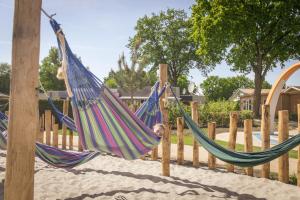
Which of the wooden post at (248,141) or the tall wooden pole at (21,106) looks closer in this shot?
the tall wooden pole at (21,106)

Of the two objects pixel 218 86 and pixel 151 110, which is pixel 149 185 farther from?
pixel 218 86

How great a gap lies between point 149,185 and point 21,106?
9.65 ft

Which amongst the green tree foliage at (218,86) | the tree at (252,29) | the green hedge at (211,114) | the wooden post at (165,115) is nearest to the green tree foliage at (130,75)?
the tree at (252,29)

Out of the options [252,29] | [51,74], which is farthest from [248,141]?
[51,74]

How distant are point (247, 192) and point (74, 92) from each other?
114 inches

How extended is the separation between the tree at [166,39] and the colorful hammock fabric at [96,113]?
119 ft

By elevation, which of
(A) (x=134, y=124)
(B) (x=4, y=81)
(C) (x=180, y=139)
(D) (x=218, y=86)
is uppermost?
(D) (x=218, y=86)

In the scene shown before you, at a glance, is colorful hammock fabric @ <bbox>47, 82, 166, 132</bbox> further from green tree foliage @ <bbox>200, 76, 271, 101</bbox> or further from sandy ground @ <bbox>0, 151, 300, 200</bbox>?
green tree foliage @ <bbox>200, 76, 271, 101</bbox>

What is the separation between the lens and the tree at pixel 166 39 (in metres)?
40.3

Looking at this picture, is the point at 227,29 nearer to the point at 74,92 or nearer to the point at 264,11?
the point at 264,11

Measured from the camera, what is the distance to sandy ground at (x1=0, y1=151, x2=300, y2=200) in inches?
172

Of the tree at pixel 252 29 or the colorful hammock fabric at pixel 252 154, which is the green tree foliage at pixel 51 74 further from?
the colorful hammock fabric at pixel 252 154

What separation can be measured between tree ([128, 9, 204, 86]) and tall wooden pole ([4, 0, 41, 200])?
37.6 metres

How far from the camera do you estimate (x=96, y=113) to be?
3.69 metres
